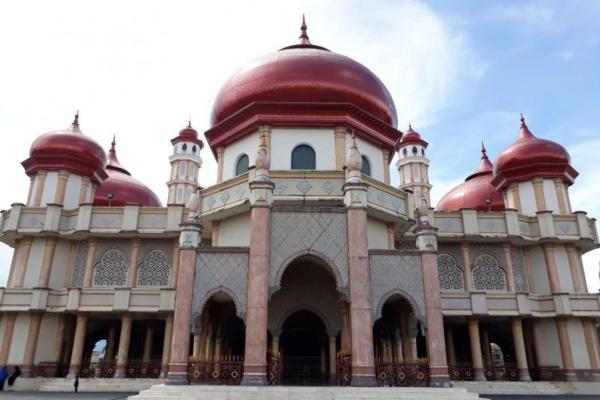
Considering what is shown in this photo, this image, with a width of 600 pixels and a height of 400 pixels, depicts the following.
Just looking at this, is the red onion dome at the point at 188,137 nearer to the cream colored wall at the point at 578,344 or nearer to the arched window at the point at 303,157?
the arched window at the point at 303,157

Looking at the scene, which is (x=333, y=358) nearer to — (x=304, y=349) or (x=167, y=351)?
(x=304, y=349)

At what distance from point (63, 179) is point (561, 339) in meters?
21.6

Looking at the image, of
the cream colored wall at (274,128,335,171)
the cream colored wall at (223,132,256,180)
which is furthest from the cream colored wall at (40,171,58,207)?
the cream colored wall at (274,128,335,171)

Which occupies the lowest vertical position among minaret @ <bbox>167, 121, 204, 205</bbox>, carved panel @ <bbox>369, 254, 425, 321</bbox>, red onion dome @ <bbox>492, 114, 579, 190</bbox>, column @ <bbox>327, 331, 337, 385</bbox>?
column @ <bbox>327, 331, 337, 385</bbox>

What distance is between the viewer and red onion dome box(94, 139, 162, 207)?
2427cm

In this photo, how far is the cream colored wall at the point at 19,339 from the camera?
17938 millimetres

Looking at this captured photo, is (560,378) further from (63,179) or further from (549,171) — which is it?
(63,179)

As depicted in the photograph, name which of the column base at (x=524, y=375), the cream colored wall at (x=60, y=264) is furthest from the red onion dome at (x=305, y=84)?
the column base at (x=524, y=375)

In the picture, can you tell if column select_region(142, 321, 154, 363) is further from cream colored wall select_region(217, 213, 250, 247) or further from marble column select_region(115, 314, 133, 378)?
cream colored wall select_region(217, 213, 250, 247)

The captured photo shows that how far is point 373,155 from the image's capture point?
17.5 meters

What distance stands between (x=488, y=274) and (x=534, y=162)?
5619 millimetres

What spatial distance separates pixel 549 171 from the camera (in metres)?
21.0

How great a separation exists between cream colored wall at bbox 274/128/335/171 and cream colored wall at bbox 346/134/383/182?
95 cm

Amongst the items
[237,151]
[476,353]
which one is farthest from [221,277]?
[476,353]
